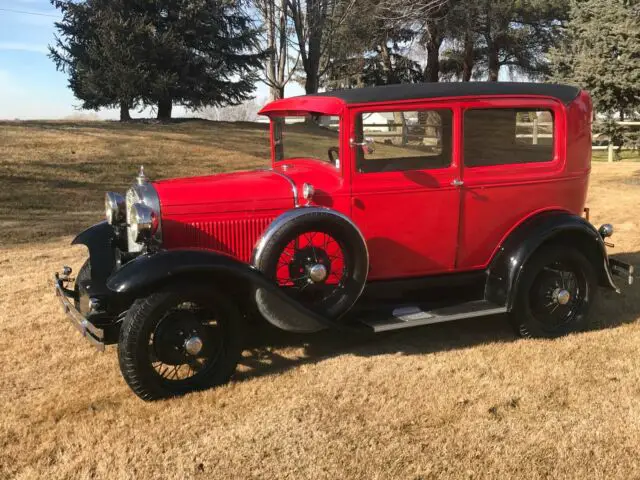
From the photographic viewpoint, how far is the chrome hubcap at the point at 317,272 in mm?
3744

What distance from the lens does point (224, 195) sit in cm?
388

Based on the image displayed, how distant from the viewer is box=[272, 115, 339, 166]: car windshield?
405 centimetres

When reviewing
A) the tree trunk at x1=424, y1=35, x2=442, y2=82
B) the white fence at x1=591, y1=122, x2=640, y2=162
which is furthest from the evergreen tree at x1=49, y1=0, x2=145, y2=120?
the white fence at x1=591, y1=122, x2=640, y2=162

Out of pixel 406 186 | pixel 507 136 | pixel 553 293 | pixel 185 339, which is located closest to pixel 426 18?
pixel 507 136

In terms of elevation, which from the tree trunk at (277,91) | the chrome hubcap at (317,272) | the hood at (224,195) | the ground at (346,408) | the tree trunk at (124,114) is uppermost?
the tree trunk at (277,91)

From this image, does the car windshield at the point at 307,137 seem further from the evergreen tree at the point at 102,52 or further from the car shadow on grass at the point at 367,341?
the evergreen tree at the point at 102,52

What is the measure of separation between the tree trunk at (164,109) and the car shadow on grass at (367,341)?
17.9m

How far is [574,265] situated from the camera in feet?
14.5

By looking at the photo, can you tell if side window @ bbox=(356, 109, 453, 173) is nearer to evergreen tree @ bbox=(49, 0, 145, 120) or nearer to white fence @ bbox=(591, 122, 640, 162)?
white fence @ bbox=(591, 122, 640, 162)

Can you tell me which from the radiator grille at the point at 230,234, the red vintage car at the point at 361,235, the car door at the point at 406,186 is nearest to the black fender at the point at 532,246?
the red vintage car at the point at 361,235

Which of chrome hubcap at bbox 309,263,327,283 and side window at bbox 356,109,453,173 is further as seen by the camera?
side window at bbox 356,109,453,173

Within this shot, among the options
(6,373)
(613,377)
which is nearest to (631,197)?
(613,377)

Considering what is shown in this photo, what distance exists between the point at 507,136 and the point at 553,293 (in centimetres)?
121

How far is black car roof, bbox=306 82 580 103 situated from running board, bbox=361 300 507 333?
4.77 feet
